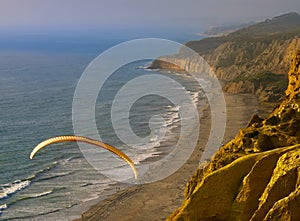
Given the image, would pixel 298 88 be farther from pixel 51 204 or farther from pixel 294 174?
pixel 51 204

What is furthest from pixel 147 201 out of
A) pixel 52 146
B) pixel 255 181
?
pixel 255 181

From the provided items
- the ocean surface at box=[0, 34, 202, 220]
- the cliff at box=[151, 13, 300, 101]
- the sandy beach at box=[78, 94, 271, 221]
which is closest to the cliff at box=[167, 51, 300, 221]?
the sandy beach at box=[78, 94, 271, 221]

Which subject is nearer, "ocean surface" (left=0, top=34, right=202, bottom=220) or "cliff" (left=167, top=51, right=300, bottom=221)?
"cliff" (left=167, top=51, right=300, bottom=221)

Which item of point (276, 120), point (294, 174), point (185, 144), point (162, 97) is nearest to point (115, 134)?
point (185, 144)

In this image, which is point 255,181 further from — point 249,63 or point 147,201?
point 249,63

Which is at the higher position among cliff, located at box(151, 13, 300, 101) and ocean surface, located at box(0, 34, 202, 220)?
cliff, located at box(151, 13, 300, 101)

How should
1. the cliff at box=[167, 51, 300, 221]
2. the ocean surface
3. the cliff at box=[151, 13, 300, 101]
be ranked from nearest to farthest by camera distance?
the cliff at box=[167, 51, 300, 221], the ocean surface, the cliff at box=[151, 13, 300, 101]

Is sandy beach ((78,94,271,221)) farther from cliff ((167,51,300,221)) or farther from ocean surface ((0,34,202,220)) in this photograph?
cliff ((167,51,300,221))
